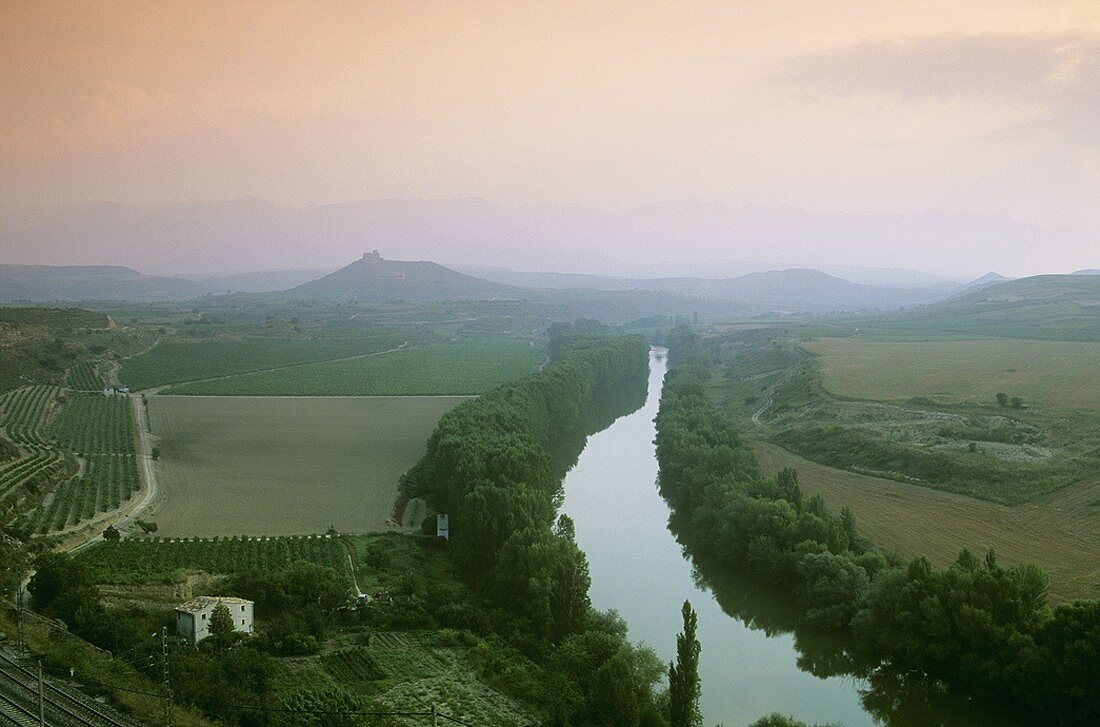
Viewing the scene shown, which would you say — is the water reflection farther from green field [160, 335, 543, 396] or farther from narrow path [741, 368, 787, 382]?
narrow path [741, 368, 787, 382]

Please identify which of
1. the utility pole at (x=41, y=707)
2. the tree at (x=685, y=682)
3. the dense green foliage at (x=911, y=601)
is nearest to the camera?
the utility pole at (x=41, y=707)

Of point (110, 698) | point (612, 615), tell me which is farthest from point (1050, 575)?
point (110, 698)

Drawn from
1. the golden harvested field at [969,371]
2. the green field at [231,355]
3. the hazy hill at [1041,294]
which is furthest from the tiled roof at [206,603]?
the hazy hill at [1041,294]

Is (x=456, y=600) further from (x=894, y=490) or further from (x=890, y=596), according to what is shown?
(x=894, y=490)

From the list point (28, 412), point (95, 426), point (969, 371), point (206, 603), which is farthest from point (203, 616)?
point (969, 371)

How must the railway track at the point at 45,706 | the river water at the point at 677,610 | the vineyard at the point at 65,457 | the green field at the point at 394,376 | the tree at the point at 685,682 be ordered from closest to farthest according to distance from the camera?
the railway track at the point at 45,706 → the tree at the point at 685,682 → the river water at the point at 677,610 → the vineyard at the point at 65,457 → the green field at the point at 394,376

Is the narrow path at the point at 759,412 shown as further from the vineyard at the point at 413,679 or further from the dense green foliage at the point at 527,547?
the vineyard at the point at 413,679
